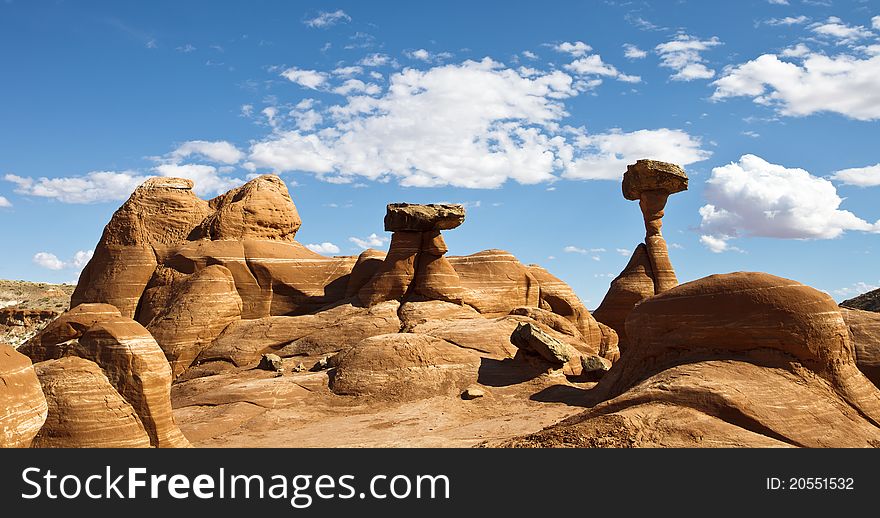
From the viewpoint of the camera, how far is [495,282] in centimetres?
2723

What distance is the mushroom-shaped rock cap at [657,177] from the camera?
30359mm

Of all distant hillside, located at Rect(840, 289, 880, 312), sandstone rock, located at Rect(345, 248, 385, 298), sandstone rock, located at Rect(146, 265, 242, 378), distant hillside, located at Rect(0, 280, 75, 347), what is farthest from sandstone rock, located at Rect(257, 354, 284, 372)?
distant hillside, located at Rect(840, 289, 880, 312)

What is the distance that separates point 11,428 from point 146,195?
22.4m

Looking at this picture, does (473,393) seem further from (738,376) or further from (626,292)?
(626,292)

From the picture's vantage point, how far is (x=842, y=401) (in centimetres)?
1298

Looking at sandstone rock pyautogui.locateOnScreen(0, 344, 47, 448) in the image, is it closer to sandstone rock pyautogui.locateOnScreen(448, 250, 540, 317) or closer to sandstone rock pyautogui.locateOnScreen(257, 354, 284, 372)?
sandstone rock pyautogui.locateOnScreen(257, 354, 284, 372)

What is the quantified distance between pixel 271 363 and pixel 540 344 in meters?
8.51

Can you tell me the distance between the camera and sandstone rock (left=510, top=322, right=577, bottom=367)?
19.5 meters

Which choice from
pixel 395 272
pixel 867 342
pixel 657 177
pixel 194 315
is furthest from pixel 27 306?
pixel 867 342

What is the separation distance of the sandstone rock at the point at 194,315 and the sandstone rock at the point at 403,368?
6354mm

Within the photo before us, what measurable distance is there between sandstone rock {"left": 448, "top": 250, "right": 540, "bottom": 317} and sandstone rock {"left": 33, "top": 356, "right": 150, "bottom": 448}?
16.8 meters

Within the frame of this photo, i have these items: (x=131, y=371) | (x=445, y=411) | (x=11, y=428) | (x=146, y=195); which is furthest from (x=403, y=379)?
(x=146, y=195)

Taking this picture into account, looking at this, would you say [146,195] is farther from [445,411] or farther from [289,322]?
[445,411]

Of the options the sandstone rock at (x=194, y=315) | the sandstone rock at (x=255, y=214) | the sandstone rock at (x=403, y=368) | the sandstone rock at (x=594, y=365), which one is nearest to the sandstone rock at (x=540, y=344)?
the sandstone rock at (x=594, y=365)
